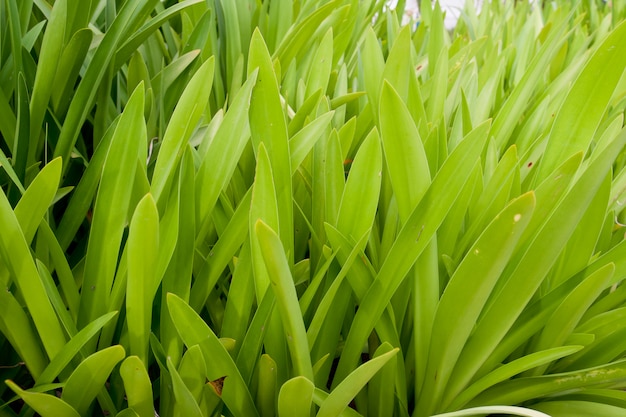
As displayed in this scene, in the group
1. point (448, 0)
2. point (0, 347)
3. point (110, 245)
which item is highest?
point (448, 0)

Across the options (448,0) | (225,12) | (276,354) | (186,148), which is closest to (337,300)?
(276,354)

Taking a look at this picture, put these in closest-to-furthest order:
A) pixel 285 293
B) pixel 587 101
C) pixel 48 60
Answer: pixel 285 293, pixel 587 101, pixel 48 60

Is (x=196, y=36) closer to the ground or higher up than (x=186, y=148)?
higher up

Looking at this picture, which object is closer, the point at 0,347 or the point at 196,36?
the point at 0,347

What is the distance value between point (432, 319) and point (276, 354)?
167 millimetres

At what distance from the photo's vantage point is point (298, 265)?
67cm

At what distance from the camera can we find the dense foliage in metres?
0.52

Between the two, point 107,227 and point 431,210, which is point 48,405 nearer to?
point 107,227

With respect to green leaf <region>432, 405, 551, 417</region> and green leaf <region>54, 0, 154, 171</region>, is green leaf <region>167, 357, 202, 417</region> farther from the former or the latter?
green leaf <region>54, 0, 154, 171</region>

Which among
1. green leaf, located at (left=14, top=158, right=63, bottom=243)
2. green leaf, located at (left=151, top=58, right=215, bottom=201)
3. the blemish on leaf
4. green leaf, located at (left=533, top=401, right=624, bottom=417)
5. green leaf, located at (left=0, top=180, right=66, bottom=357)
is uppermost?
green leaf, located at (left=151, top=58, right=215, bottom=201)

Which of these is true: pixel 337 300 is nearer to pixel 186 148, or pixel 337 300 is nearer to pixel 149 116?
pixel 186 148

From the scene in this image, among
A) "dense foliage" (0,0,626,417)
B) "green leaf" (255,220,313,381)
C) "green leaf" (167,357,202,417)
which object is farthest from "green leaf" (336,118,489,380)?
"green leaf" (167,357,202,417)

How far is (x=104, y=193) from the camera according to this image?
1.96 ft

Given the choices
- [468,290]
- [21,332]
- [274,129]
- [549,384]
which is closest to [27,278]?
[21,332]
